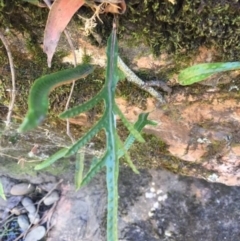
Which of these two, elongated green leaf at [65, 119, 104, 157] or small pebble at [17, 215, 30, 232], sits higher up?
elongated green leaf at [65, 119, 104, 157]

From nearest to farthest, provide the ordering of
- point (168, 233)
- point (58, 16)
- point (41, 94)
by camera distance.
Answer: point (41, 94)
point (58, 16)
point (168, 233)

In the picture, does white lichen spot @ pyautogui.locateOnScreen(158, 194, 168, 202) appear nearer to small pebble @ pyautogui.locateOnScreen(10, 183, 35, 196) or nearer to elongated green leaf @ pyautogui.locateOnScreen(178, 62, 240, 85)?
small pebble @ pyautogui.locateOnScreen(10, 183, 35, 196)

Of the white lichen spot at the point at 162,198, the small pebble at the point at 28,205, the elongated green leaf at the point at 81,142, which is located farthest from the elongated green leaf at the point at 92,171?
the small pebble at the point at 28,205

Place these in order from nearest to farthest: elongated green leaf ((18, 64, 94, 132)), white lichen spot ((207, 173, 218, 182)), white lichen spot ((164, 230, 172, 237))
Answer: elongated green leaf ((18, 64, 94, 132)), white lichen spot ((207, 173, 218, 182)), white lichen spot ((164, 230, 172, 237))

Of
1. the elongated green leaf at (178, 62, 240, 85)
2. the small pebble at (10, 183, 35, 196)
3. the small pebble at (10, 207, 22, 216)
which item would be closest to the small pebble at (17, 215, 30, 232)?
the small pebble at (10, 207, 22, 216)

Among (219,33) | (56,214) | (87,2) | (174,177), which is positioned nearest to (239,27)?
(219,33)

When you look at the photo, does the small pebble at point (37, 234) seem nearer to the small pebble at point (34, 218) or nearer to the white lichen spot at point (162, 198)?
the small pebble at point (34, 218)

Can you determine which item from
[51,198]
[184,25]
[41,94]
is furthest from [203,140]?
[51,198]

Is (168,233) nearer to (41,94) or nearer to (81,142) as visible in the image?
(81,142)
